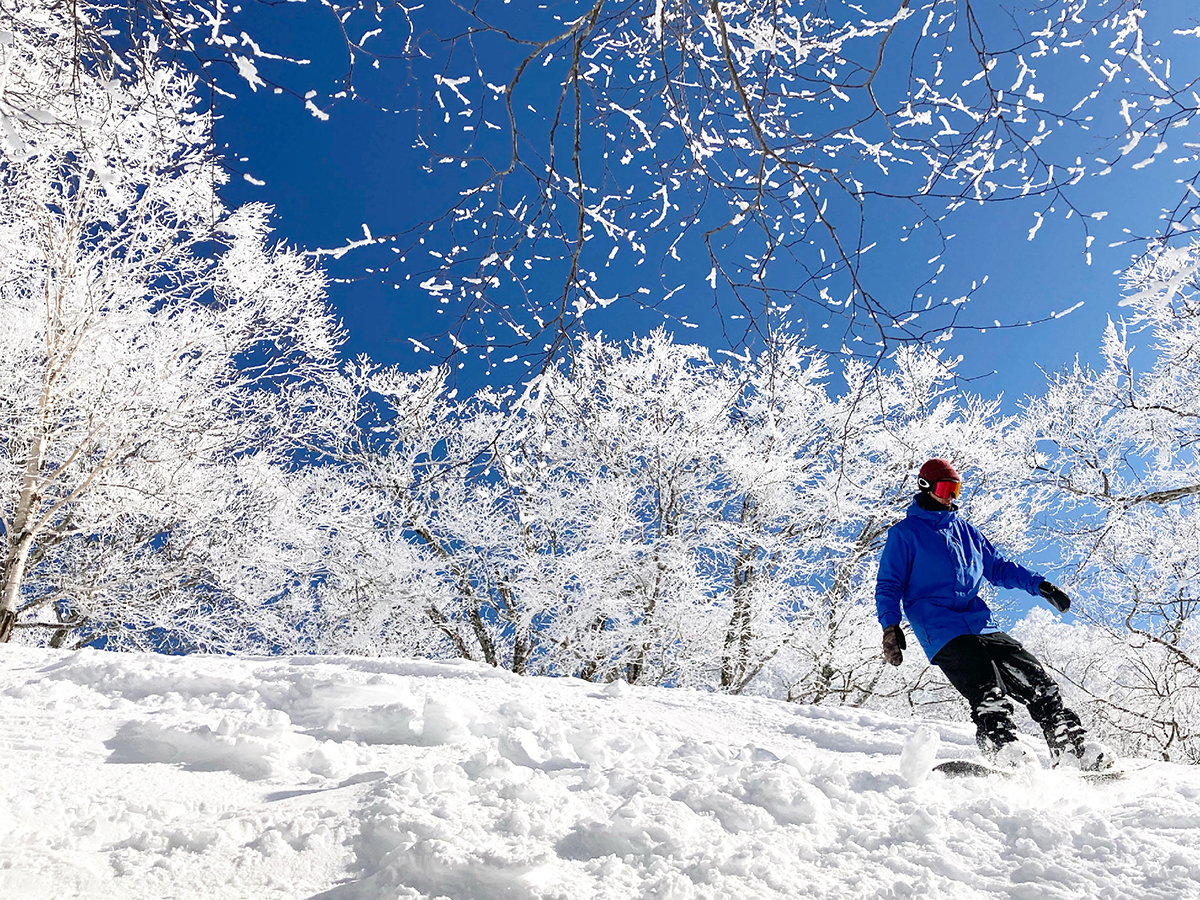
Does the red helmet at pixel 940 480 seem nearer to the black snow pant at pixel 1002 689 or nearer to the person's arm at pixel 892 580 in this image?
the person's arm at pixel 892 580

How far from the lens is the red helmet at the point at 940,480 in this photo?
370 cm

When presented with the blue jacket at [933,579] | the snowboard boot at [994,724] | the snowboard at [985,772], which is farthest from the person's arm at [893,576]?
the snowboard at [985,772]

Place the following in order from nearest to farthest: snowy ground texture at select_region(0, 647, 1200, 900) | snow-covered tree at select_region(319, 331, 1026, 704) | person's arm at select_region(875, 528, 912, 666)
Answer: snowy ground texture at select_region(0, 647, 1200, 900) → person's arm at select_region(875, 528, 912, 666) → snow-covered tree at select_region(319, 331, 1026, 704)

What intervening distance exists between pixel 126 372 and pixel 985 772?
9.07 m

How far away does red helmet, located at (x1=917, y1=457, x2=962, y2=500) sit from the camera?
12.1 ft

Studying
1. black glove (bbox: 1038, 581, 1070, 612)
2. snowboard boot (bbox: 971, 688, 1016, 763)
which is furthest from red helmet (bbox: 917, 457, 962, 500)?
snowboard boot (bbox: 971, 688, 1016, 763)

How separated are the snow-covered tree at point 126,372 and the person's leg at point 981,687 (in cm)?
685

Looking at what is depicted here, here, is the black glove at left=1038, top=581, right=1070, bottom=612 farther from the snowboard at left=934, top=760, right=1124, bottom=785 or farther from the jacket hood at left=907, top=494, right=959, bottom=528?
the snowboard at left=934, top=760, right=1124, bottom=785

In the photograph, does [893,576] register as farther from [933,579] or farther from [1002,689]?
[1002,689]

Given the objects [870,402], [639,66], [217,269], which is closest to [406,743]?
[639,66]

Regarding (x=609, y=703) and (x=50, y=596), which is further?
(x=50, y=596)

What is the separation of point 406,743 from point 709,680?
9.75 metres

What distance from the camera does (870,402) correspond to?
11414mm

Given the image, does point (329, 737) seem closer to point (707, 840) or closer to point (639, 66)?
point (707, 840)
